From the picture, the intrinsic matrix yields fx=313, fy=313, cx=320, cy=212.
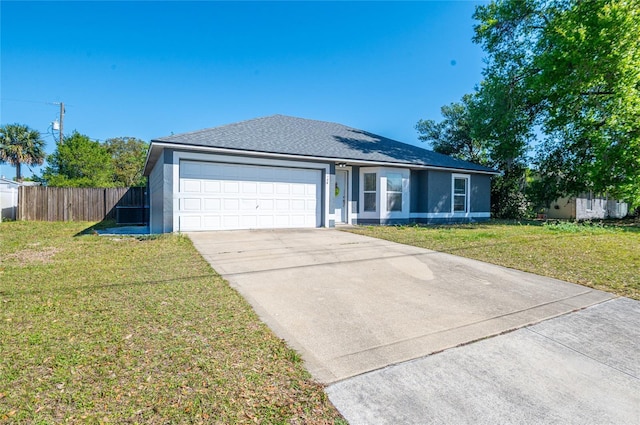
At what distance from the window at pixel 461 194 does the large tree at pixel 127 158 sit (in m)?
29.6

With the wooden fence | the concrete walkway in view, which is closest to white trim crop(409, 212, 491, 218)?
the concrete walkway

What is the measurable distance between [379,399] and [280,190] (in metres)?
9.39

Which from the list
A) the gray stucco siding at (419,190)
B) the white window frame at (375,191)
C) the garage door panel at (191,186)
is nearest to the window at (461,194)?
the gray stucco siding at (419,190)

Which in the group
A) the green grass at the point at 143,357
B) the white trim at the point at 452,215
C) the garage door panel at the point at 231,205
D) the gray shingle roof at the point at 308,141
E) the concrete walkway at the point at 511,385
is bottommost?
the concrete walkway at the point at 511,385

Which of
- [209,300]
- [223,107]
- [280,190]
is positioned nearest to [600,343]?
[209,300]

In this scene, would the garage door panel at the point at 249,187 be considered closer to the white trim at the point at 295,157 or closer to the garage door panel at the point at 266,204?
the garage door panel at the point at 266,204

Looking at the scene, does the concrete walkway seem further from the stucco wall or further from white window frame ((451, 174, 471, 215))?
white window frame ((451, 174, 471, 215))

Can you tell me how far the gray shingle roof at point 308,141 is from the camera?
10395mm

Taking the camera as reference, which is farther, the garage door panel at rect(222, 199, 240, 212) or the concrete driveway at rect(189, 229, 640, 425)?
the garage door panel at rect(222, 199, 240, 212)

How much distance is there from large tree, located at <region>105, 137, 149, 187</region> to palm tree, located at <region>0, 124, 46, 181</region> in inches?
236

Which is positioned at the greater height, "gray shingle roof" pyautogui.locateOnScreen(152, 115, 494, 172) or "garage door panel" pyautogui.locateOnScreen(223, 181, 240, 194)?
"gray shingle roof" pyautogui.locateOnScreen(152, 115, 494, 172)

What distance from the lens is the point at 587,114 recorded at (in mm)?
14398

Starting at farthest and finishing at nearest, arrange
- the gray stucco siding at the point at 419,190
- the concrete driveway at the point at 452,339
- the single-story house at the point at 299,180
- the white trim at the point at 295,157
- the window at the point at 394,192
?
the gray stucco siding at the point at 419,190
the window at the point at 394,192
the single-story house at the point at 299,180
the white trim at the point at 295,157
the concrete driveway at the point at 452,339

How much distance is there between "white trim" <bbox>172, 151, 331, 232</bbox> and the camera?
376 inches
